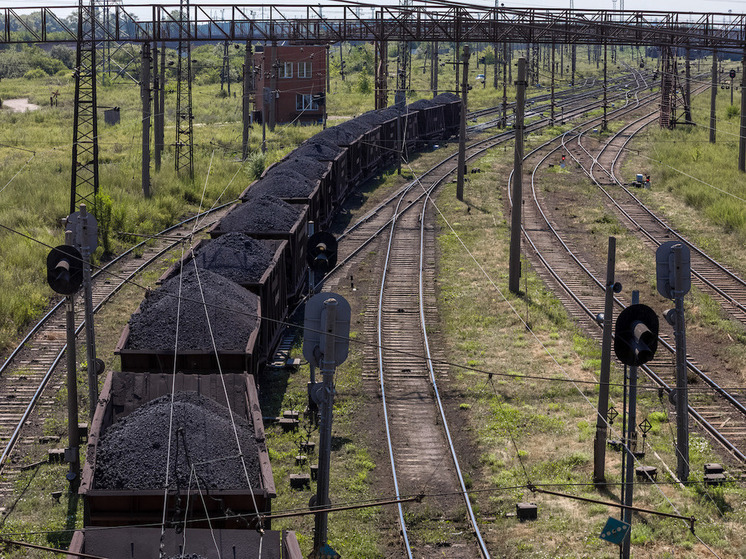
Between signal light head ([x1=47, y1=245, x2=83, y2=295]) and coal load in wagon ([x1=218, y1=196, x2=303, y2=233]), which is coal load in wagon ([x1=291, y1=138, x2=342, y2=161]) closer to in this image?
coal load in wagon ([x1=218, y1=196, x2=303, y2=233])

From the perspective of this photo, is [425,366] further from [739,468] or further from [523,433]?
[739,468]

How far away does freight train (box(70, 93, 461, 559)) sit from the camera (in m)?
9.50

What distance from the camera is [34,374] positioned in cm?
1842

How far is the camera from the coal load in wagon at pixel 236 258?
1767cm

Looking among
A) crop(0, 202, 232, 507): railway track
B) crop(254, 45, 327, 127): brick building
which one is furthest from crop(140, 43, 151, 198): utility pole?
crop(254, 45, 327, 127): brick building

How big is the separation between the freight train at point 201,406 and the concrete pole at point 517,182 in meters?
5.62

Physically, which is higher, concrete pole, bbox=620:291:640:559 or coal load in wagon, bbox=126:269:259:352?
coal load in wagon, bbox=126:269:259:352

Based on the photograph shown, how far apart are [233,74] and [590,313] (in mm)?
87738

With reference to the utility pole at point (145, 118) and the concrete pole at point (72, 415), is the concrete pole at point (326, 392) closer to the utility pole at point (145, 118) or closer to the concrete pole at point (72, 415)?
the concrete pole at point (72, 415)

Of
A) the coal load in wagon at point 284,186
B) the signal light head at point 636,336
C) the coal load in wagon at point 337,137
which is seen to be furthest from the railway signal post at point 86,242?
the coal load in wagon at point 337,137

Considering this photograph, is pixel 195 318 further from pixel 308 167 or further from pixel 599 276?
pixel 308 167

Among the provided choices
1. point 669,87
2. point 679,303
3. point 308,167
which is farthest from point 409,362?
point 669,87

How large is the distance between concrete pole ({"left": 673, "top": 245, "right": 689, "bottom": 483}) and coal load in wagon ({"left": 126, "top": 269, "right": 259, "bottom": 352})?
712 cm

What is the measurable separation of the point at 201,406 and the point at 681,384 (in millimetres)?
7600
